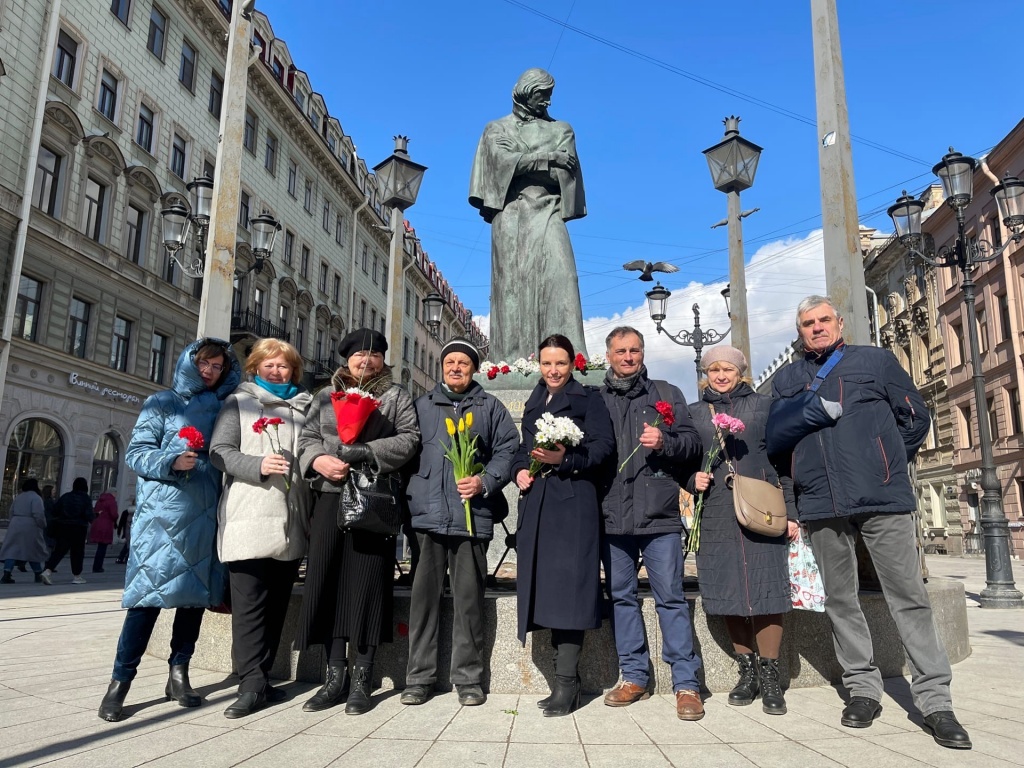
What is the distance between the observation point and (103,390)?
20.7 m

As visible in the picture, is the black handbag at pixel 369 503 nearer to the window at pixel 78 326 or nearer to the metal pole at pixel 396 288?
the metal pole at pixel 396 288

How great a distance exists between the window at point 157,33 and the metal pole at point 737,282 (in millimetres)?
20241

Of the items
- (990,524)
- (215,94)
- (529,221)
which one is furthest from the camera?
(215,94)

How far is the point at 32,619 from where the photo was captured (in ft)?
23.0

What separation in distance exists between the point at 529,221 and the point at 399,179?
225 inches

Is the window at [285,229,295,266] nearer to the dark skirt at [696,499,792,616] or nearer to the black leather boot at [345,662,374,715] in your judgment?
the black leather boot at [345,662,374,715]

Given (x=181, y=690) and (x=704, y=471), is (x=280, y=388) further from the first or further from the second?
(x=704, y=471)

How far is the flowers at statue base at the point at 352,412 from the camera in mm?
3539

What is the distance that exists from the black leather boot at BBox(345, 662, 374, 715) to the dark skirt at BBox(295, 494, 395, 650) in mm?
131

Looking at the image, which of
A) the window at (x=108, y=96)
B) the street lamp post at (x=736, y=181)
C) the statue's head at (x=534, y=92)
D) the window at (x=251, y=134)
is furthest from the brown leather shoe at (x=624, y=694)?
the window at (x=251, y=134)

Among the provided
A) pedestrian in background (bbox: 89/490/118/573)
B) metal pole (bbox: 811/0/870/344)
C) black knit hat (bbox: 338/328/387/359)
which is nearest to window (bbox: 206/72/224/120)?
pedestrian in background (bbox: 89/490/118/573)

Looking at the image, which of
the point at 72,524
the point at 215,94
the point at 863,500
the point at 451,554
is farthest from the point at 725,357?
the point at 215,94

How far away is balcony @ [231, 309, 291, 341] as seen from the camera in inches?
1074

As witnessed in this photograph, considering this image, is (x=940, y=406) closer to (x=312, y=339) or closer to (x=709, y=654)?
(x=312, y=339)
